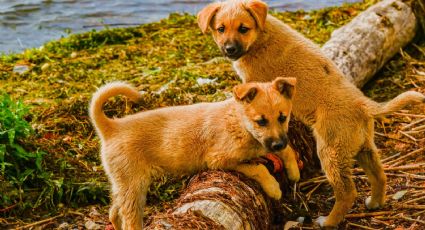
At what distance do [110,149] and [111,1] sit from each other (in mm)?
7407

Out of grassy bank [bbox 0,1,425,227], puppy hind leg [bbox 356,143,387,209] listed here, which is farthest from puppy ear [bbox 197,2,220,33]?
puppy hind leg [bbox 356,143,387,209]

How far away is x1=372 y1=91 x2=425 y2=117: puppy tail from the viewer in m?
5.46

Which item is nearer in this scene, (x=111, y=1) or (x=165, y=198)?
(x=165, y=198)

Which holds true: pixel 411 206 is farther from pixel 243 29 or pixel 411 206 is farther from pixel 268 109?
pixel 243 29

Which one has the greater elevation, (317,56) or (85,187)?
(317,56)

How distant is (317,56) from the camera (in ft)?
20.0

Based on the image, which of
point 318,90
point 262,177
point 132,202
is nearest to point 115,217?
point 132,202

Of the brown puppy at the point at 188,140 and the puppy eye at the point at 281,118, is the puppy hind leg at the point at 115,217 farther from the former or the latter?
the puppy eye at the point at 281,118

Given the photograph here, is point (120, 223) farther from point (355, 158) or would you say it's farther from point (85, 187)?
point (355, 158)

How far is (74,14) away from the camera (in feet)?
39.2

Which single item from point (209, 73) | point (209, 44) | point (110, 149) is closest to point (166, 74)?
point (209, 73)

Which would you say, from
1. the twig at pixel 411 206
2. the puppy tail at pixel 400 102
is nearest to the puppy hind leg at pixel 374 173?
the twig at pixel 411 206

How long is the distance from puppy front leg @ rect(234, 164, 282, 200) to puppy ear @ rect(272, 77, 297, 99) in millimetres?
575

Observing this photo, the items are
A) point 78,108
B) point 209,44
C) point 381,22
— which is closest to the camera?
point 78,108
